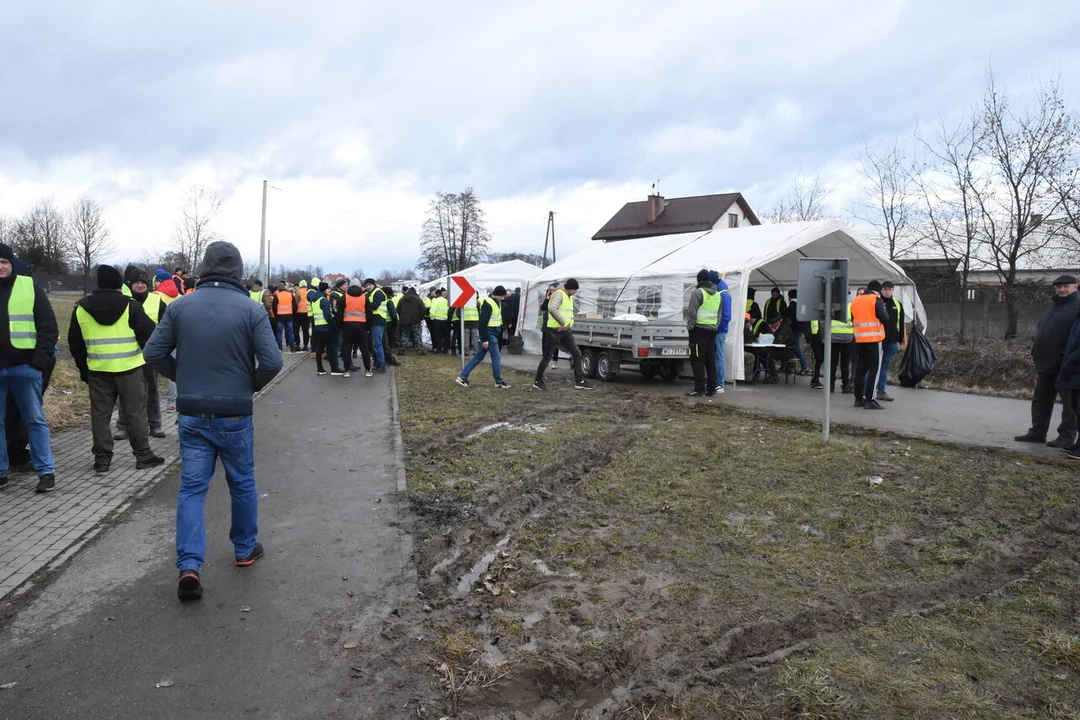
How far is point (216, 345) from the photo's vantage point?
14.0ft

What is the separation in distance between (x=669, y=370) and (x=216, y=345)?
12.0 meters

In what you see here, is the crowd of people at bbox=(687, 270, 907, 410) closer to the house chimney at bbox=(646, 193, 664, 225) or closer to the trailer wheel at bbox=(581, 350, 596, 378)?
the trailer wheel at bbox=(581, 350, 596, 378)

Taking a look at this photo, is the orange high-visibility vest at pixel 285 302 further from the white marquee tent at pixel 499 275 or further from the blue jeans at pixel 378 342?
the white marquee tent at pixel 499 275

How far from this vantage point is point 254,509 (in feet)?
15.4

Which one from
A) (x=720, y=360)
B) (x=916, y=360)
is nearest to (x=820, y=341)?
(x=916, y=360)

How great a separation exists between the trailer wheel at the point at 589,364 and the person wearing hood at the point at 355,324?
4.48 m

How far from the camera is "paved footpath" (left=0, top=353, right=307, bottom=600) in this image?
15.7ft

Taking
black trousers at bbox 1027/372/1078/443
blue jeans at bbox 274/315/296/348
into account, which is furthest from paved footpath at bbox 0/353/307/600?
blue jeans at bbox 274/315/296/348

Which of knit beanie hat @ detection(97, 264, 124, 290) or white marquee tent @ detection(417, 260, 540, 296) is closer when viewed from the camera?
knit beanie hat @ detection(97, 264, 124, 290)

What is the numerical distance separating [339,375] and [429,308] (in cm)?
728

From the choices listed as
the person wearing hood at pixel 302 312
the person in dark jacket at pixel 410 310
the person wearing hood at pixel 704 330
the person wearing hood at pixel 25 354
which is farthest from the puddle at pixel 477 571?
the person wearing hood at pixel 302 312

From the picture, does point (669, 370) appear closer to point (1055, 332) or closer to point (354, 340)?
point (354, 340)

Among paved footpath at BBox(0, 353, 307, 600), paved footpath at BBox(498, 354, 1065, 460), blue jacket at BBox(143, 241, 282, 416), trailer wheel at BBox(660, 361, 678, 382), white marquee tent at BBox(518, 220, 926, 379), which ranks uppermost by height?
white marquee tent at BBox(518, 220, 926, 379)

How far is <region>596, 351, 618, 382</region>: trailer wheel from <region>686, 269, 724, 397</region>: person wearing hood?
2210 millimetres
